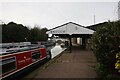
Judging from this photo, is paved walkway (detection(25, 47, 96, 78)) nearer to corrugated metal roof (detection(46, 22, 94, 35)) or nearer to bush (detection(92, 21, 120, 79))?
bush (detection(92, 21, 120, 79))

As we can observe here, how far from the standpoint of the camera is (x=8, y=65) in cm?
827

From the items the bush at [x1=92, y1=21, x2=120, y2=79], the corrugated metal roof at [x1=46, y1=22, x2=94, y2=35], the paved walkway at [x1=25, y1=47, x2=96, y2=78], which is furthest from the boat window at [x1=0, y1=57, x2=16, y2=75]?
the corrugated metal roof at [x1=46, y1=22, x2=94, y2=35]

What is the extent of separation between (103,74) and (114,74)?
41 centimetres

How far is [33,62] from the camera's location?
40.5ft

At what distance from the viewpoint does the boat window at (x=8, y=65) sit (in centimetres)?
771

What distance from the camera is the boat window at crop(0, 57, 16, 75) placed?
7.71 m

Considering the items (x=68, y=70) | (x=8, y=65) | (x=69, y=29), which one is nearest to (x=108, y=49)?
(x=68, y=70)

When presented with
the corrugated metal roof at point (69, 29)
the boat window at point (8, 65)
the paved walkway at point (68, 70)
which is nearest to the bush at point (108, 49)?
the paved walkway at point (68, 70)

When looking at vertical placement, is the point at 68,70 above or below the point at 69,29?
below

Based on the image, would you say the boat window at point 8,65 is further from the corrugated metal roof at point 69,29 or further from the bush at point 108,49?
the corrugated metal roof at point 69,29

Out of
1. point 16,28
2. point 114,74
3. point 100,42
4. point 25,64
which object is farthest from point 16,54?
→ point 16,28

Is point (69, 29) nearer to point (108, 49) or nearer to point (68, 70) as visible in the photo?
point (68, 70)

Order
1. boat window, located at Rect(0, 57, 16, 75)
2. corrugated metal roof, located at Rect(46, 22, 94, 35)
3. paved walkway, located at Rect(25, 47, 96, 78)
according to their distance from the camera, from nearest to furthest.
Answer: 1. boat window, located at Rect(0, 57, 16, 75)
2. paved walkway, located at Rect(25, 47, 96, 78)
3. corrugated metal roof, located at Rect(46, 22, 94, 35)

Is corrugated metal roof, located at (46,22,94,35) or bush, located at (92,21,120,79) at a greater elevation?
corrugated metal roof, located at (46,22,94,35)
